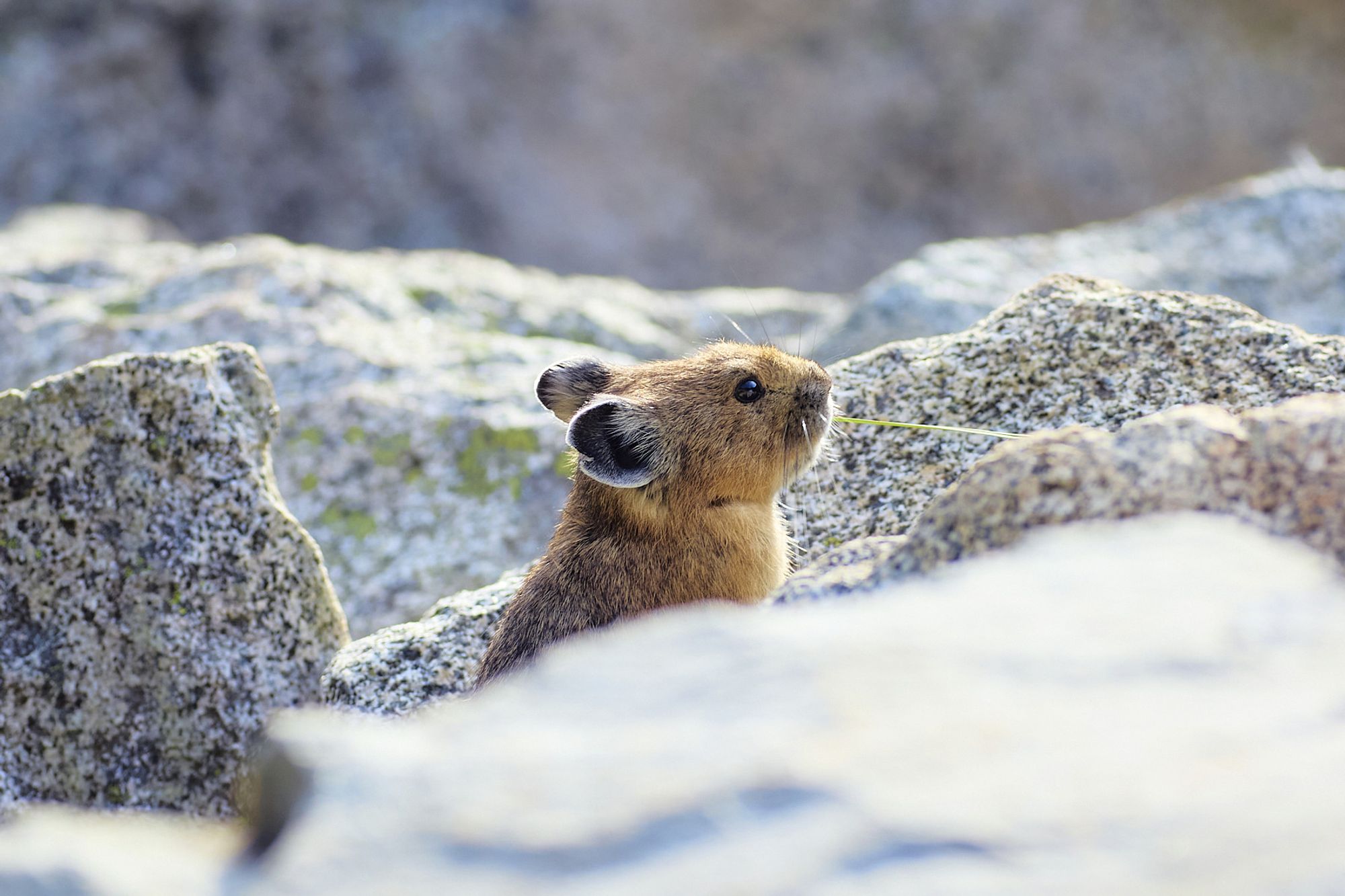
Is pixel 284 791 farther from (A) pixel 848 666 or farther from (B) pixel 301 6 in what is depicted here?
(B) pixel 301 6

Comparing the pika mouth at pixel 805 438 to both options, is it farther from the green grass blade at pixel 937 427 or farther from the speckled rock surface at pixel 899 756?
the speckled rock surface at pixel 899 756

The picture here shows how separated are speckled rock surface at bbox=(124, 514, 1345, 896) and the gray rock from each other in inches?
5.8

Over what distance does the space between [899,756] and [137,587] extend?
13.1ft

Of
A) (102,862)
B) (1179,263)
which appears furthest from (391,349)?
(102,862)

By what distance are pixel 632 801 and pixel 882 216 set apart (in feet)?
54.8

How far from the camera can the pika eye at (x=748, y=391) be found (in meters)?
6.26

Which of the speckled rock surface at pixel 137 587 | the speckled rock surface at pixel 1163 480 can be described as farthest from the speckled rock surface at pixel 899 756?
the speckled rock surface at pixel 137 587

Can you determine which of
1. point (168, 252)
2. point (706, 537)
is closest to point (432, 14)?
point (168, 252)

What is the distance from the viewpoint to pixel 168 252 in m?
11.0

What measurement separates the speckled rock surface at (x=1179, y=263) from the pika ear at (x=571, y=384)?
9.58 ft

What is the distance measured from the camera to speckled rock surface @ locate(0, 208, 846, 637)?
7539mm

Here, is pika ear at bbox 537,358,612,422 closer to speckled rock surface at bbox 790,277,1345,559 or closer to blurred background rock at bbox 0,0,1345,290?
speckled rock surface at bbox 790,277,1345,559

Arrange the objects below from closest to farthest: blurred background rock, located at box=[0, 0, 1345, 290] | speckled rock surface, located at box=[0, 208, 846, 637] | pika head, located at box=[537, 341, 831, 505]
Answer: pika head, located at box=[537, 341, 831, 505] → speckled rock surface, located at box=[0, 208, 846, 637] → blurred background rock, located at box=[0, 0, 1345, 290]

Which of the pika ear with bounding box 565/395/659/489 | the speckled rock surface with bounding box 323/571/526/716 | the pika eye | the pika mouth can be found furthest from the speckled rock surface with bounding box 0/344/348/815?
the pika mouth
